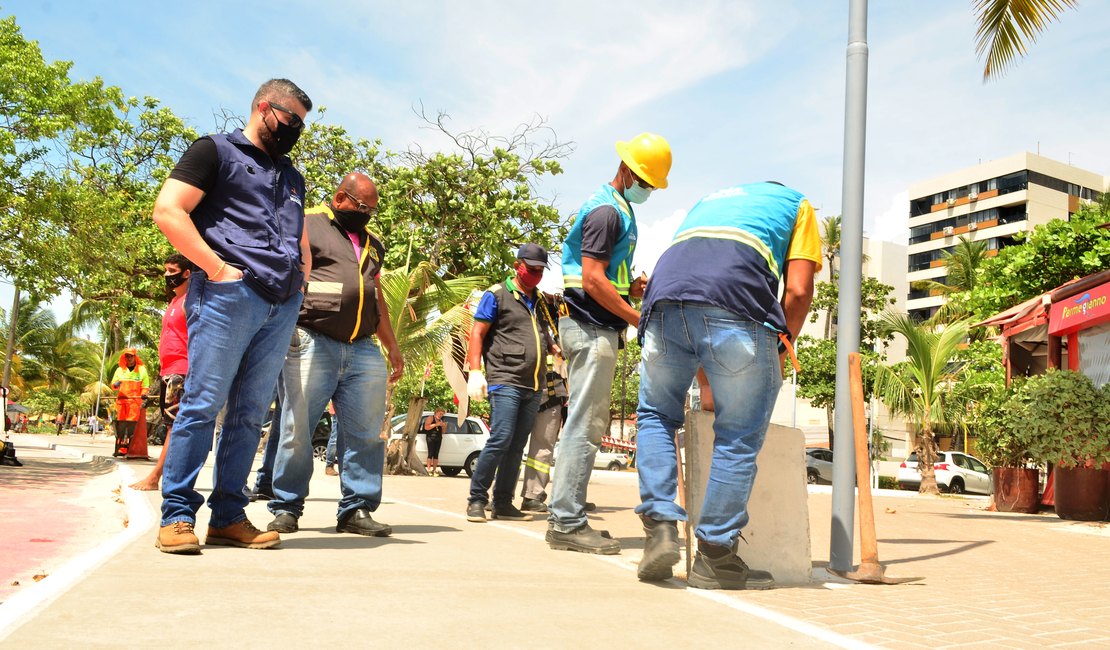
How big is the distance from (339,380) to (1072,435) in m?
8.85

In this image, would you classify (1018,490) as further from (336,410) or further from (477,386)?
(336,410)

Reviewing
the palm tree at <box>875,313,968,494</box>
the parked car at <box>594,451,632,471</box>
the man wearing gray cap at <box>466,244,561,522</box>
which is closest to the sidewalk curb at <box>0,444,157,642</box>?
the man wearing gray cap at <box>466,244,561,522</box>

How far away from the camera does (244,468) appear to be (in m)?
4.06

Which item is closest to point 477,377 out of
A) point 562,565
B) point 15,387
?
point 562,565

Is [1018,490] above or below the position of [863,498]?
above

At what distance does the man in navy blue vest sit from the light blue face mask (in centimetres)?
176

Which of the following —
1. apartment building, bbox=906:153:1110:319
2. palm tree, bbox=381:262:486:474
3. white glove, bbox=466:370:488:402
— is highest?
apartment building, bbox=906:153:1110:319

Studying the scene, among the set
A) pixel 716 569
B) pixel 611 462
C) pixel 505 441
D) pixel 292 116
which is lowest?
pixel 716 569

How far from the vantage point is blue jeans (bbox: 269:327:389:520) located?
192 inches

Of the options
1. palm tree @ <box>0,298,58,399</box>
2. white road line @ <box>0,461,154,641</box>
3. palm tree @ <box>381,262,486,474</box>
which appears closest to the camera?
white road line @ <box>0,461,154,641</box>

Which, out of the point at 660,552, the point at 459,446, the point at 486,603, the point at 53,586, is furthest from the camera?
the point at 459,446

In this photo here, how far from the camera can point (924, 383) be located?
22.2 meters

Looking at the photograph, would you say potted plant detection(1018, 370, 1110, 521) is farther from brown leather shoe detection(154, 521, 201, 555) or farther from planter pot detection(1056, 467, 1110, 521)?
brown leather shoe detection(154, 521, 201, 555)

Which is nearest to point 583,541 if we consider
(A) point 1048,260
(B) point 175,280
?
(B) point 175,280
